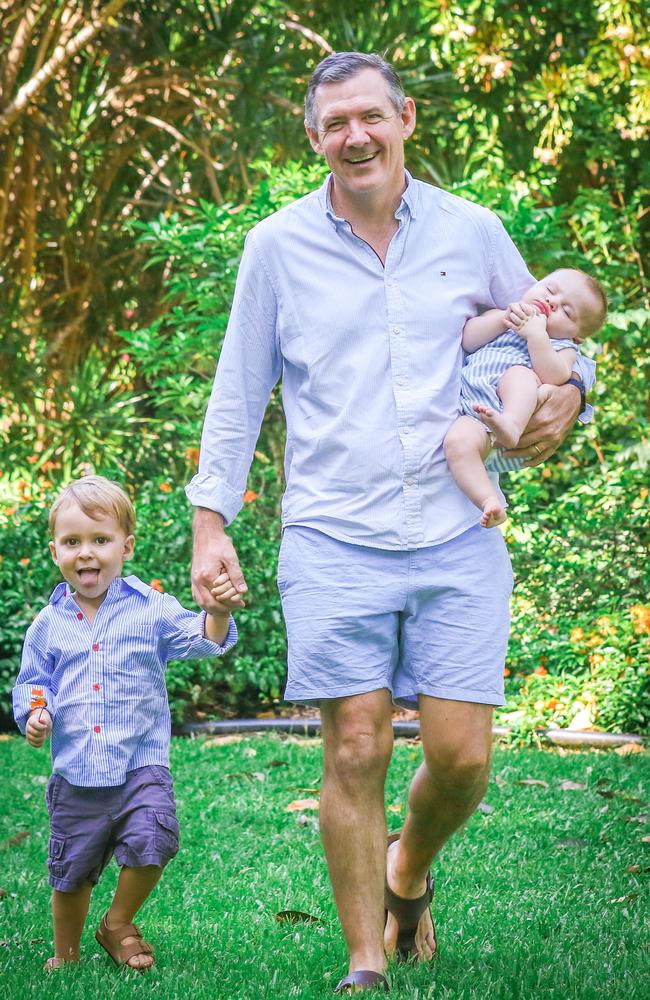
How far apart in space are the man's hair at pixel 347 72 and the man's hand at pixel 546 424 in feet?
2.59

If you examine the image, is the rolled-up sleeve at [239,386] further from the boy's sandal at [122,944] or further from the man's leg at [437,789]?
the boy's sandal at [122,944]

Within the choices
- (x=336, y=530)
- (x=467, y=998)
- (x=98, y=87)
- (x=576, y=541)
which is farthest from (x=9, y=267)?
(x=467, y=998)

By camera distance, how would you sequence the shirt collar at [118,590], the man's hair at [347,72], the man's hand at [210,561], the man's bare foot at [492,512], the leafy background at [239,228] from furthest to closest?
the leafy background at [239,228] → the shirt collar at [118,590] → the man's hair at [347,72] → the man's hand at [210,561] → the man's bare foot at [492,512]

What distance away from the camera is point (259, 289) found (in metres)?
3.11

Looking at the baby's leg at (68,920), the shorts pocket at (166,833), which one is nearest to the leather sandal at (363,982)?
the shorts pocket at (166,833)

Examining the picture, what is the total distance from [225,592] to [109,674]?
1.52ft

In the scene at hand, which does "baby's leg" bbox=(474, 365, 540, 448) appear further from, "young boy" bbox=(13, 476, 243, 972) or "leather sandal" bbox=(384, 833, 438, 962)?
"leather sandal" bbox=(384, 833, 438, 962)

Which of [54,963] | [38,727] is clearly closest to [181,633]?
[38,727]

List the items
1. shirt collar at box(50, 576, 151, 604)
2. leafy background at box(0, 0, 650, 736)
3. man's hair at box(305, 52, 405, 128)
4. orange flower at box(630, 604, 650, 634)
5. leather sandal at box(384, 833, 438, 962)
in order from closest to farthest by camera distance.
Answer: man's hair at box(305, 52, 405, 128) → leather sandal at box(384, 833, 438, 962) → shirt collar at box(50, 576, 151, 604) → orange flower at box(630, 604, 650, 634) → leafy background at box(0, 0, 650, 736)

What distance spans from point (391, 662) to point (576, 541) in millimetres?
3884

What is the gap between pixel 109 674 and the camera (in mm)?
3195

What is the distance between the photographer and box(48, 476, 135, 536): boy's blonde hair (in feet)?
10.6

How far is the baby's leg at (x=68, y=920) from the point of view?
10.3 ft

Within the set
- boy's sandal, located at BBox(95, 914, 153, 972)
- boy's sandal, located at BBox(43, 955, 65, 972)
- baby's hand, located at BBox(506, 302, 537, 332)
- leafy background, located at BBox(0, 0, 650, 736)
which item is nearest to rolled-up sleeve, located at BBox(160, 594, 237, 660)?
boy's sandal, located at BBox(95, 914, 153, 972)
